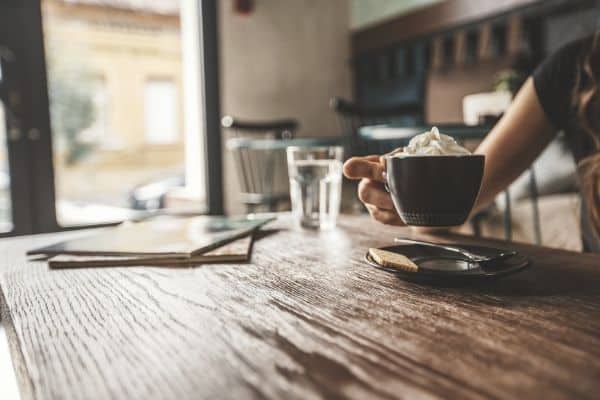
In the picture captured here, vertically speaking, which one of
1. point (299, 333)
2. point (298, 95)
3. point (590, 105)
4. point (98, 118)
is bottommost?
point (299, 333)

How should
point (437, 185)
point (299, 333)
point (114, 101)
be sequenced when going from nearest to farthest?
point (299, 333) < point (437, 185) < point (114, 101)

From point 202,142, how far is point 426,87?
195 centimetres

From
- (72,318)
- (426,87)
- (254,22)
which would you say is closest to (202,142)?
(254,22)

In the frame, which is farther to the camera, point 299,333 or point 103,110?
point 103,110

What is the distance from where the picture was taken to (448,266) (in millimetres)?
533

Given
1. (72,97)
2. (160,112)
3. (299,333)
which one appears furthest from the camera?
(160,112)

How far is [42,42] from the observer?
122 inches

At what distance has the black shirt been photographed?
0.93 m

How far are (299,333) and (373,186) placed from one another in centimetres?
33

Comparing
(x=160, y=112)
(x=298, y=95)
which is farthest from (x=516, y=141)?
(x=160, y=112)

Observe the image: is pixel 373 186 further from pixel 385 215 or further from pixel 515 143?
pixel 515 143

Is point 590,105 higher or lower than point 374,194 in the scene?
higher

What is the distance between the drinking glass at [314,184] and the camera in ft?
3.03

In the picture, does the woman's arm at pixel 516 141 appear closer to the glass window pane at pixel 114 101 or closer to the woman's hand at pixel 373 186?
the woman's hand at pixel 373 186
